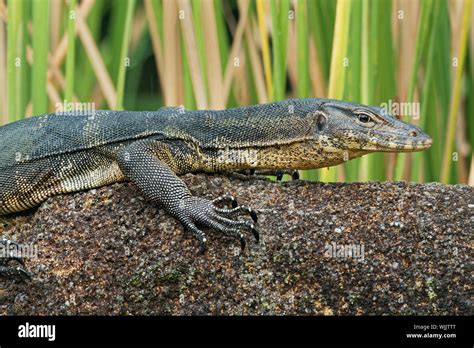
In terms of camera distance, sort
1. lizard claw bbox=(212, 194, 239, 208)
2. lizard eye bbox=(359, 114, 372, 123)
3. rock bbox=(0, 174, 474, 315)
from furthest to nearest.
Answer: lizard eye bbox=(359, 114, 372, 123) < lizard claw bbox=(212, 194, 239, 208) < rock bbox=(0, 174, 474, 315)

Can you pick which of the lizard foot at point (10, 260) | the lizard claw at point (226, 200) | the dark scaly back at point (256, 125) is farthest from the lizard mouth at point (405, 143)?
the lizard foot at point (10, 260)

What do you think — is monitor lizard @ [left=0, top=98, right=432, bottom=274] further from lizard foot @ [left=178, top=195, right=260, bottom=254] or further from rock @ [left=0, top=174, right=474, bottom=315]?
rock @ [left=0, top=174, right=474, bottom=315]

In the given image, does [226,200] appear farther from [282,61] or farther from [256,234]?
[282,61]

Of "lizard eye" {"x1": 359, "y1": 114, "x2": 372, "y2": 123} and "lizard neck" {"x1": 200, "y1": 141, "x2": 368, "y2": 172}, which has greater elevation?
"lizard eye" {"x1": 359, "y1": 114, "x2": 372, "y2": 123}

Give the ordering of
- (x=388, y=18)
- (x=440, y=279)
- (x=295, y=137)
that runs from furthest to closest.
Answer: (x=388, y=18)
(x=295, y=137)
(x=440, y=279)

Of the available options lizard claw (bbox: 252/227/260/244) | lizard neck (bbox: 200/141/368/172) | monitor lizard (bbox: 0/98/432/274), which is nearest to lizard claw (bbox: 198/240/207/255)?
lizard claw (bbox: 252/227/260/244)
